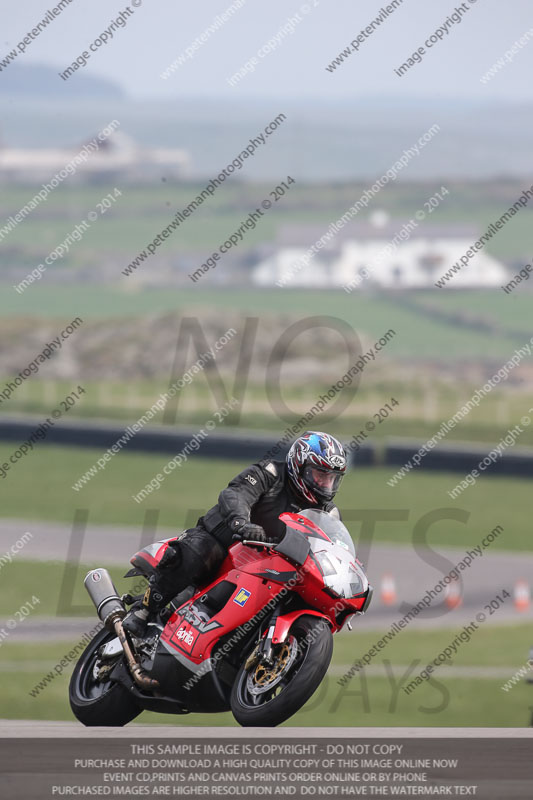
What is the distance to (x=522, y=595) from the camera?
67.3ft

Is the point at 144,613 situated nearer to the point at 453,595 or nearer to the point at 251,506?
the point at 251,506

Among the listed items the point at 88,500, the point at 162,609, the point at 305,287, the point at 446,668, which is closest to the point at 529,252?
the point at 305,287

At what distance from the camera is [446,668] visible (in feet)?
55.6

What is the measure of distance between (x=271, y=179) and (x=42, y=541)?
4276 inches

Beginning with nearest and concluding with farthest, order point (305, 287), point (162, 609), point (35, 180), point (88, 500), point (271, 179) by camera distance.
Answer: point (162, 609), point (88, 500), point (305, 287), point (35, 180), point (271, 179)

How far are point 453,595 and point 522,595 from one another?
48.4 inches

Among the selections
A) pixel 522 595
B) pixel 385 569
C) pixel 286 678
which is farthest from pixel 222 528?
pixel 385 569

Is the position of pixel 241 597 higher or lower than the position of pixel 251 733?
lower

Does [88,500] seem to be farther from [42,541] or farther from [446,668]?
[446,668]

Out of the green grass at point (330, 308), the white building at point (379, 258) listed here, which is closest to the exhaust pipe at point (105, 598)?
the green grass at point (330, 308)

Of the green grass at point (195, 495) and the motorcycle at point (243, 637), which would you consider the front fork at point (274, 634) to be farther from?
the green grass at point (195, 495)

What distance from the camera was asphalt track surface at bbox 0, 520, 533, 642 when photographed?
1844 centimetres

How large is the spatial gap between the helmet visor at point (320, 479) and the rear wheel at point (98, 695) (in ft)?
5.08

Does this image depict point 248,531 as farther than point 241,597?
No
